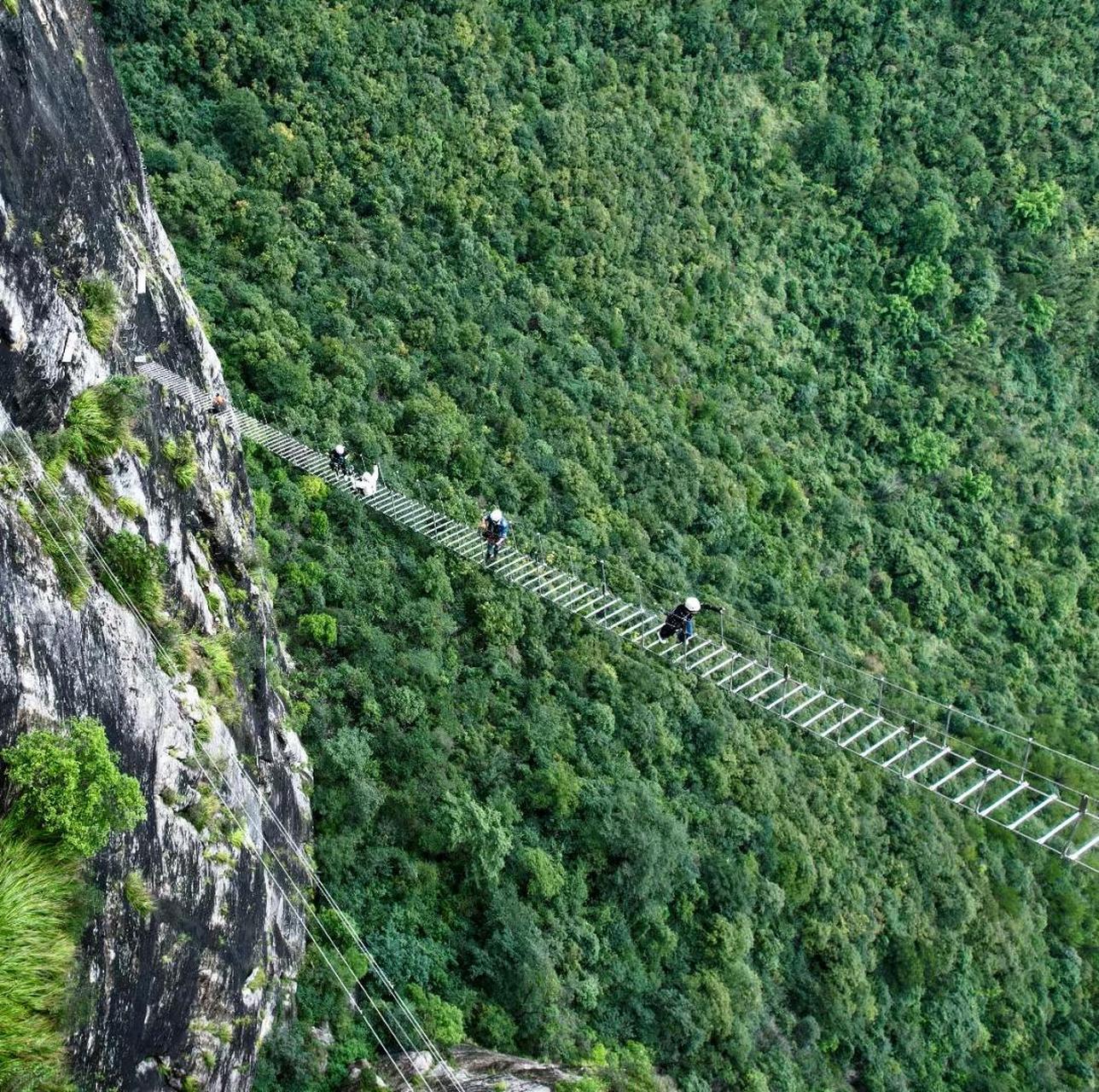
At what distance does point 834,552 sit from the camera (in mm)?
42938

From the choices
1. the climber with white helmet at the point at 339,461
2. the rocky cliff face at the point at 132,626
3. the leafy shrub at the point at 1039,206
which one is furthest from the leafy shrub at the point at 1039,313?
the rocky cliff face at the point at 132,626

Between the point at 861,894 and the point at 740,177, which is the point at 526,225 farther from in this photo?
the point at 861,894

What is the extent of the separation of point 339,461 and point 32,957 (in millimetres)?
16868

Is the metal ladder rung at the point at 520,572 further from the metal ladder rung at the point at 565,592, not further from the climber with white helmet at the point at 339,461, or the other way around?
the climber with white helmet at the point at 339,461

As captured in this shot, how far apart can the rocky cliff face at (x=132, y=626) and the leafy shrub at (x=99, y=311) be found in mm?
114

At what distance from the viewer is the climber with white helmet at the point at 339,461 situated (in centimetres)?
2677

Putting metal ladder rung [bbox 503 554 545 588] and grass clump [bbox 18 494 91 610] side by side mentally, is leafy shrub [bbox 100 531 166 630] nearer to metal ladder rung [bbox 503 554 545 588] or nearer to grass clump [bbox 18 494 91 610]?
grass clump [bbox 18 494 91 610]

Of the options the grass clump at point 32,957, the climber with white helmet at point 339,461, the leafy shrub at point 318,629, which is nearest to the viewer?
the grass clump at point 32,957

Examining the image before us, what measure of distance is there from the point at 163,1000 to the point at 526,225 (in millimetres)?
30309

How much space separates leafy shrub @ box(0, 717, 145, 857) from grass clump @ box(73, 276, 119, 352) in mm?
6665

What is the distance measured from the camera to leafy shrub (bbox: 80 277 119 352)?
16781 millimetres

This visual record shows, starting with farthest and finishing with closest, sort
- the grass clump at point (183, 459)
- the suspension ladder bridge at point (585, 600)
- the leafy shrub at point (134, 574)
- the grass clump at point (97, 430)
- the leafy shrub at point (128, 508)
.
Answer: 1. the suspension ladder bridge at point (585, 600)
2. the grass clump at point (183, 459)
3. the leafy shrub at point (128, 508)
4. the leafy shrub at point (134, 574)
5. the grass clump at point (97, 430)

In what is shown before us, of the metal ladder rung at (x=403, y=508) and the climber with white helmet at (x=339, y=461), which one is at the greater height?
the climber with white helmet at (x=339, y=461)

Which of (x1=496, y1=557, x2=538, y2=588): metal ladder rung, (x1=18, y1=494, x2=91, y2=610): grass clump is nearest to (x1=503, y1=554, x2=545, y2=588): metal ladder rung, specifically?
Answer: (x1=496, y1=557, x2=538, y2=588): metal ladder rung
